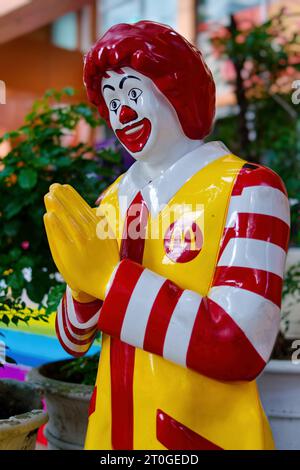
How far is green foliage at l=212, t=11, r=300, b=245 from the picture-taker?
222 cm

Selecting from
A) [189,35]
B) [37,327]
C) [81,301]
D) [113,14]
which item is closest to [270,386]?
[37,327]

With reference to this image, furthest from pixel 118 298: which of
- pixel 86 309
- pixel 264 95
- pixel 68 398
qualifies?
pixel 264 95

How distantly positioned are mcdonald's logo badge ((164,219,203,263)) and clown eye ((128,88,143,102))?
8.8 inches

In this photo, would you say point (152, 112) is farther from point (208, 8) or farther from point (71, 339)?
point (208, 8)

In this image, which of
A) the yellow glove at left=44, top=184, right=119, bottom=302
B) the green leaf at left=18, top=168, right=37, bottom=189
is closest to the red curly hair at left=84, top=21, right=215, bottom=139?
the yellow glove at left=44, top=184, right=119, bottom=302

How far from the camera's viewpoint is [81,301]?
96 centimetres

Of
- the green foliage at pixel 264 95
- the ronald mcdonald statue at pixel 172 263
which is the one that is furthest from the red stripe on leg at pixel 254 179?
the green foliage at pixel 264 95

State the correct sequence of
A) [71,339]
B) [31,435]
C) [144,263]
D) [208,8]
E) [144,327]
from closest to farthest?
[144,327] < [144,263] < [71,339] < [31,435] < [208,8]

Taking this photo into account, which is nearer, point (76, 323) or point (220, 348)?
point (220, 348)

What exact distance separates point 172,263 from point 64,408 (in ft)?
2.66

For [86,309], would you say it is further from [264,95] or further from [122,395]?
[264,95]

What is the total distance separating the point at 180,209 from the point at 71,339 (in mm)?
328

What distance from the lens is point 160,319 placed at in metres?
0.80

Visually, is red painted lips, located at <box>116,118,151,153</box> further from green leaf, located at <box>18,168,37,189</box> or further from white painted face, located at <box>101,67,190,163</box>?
green leaf, located at <box>18,168,37,189</box>
